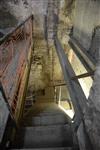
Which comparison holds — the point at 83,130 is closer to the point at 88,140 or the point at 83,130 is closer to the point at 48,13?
the point at 88,140

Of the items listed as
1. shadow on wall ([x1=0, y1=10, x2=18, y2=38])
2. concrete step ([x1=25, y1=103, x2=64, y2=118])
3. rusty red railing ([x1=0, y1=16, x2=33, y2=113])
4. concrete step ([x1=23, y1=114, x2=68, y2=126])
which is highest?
shadow on wall ([x1=0, y1=10, x2=18, y2=38])

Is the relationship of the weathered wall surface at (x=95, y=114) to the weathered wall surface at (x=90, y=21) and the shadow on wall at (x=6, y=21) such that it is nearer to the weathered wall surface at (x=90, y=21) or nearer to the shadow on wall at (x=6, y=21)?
the weathered wall surface at (x=90, y=21)

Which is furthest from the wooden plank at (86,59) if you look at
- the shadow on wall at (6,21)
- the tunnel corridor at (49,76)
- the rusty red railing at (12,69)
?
the shadow on wall at (6,21)

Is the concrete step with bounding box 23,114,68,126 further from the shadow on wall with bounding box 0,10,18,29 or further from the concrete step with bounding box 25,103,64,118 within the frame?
the shadow on wall with bounding box 0,10,18,29

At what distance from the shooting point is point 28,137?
2592mm

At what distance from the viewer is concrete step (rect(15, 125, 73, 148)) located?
249 centimetres

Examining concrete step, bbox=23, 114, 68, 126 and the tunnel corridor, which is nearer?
the tunnel corridor

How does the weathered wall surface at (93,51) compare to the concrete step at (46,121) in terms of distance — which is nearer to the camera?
the weathered wall surface at (93,51)

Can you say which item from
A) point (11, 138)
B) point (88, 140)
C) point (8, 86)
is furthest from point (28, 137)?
point (88, 140)

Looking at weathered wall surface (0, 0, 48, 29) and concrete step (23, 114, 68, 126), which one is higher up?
weathered wall surface (0, 0, 48, 29)

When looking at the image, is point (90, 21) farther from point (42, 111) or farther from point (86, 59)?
point (42, 111)

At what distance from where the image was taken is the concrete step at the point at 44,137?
2.49 metres

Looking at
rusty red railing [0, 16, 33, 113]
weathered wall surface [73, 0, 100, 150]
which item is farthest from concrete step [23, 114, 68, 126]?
weathered wall surface [73, 0, 100, 150]

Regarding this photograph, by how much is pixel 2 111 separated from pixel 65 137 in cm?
100
